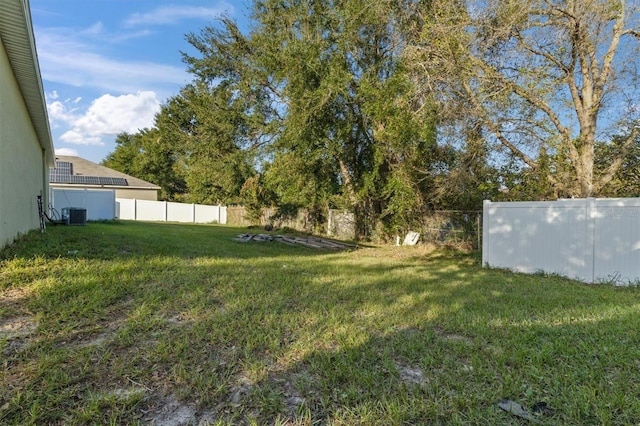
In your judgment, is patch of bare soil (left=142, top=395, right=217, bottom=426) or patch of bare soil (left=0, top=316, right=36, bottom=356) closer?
patch of bare soil (left=142, top=395, right=217, bottom=426)

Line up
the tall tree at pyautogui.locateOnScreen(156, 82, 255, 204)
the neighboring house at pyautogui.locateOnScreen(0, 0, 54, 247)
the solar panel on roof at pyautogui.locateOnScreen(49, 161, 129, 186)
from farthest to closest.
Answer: the solar panel on roof at pyautogui.locateOnScreen(49, 161, 129, 186) < the tall tree at pyautogui.locateOnScreen(156, 82, 255, 204) < the neighboring house at pyautogui.locateOnScreen(0, 0, 54, 247)

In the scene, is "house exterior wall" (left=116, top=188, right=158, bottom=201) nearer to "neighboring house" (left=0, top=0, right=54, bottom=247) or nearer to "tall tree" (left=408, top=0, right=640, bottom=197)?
"neighboring house" (left=0, top=0, right=54, bottom=247)

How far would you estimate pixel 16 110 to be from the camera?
6504 millimetres

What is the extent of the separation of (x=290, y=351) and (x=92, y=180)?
26.3m

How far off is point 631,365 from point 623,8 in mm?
8272

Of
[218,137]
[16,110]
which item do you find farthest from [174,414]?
[218,137]

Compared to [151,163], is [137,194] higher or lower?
lower

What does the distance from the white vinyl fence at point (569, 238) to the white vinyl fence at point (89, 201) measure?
1759 centimetres

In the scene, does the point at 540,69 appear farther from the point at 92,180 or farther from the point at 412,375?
the point at 92,180

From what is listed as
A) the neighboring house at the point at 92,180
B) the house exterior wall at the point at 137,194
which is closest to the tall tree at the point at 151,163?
the house exterior wall at the point at 137,194

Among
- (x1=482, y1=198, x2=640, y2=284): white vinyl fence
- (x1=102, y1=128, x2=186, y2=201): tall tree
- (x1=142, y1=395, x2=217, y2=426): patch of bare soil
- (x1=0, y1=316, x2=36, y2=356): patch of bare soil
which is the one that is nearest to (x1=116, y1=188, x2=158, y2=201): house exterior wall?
(x1=102, y1=128, x2=186, y2=201): tall tree

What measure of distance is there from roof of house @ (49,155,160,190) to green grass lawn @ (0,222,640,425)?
21.1m

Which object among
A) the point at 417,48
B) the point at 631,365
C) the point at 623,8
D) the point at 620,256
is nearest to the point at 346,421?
the point at 631,365

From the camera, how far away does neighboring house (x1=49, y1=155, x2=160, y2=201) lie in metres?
22.4
